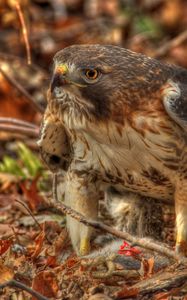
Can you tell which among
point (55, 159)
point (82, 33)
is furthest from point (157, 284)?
point (82, 33)

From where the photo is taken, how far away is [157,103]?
5461mm

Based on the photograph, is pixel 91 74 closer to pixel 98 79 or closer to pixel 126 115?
pixel 98 79

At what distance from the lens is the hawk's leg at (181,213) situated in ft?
18.4

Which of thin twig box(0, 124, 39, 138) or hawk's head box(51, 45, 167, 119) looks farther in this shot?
thin twig box(0, 124, 39, 138)

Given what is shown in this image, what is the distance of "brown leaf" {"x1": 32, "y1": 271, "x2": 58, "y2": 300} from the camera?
15.7 feet

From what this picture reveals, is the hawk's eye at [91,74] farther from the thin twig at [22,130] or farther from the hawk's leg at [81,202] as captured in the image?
the thin twig at [22,130]

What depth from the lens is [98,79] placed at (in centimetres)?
538

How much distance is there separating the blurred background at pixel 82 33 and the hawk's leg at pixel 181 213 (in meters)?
4.74

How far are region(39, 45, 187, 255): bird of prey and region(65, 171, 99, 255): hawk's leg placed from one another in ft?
0.58

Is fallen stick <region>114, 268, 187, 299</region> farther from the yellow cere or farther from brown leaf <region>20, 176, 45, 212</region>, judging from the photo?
brown leaf <region>20, 176, 45, 212</region>

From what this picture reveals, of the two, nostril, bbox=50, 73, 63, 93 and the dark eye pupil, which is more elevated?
the dark eye pupil

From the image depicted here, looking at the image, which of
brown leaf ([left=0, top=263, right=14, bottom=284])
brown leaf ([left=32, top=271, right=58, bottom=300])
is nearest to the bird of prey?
brown leaf ([left=32, top=271, right=58, bottom=300])

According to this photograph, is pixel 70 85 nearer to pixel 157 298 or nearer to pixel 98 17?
pixel 157 298

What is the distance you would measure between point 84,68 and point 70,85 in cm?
13
